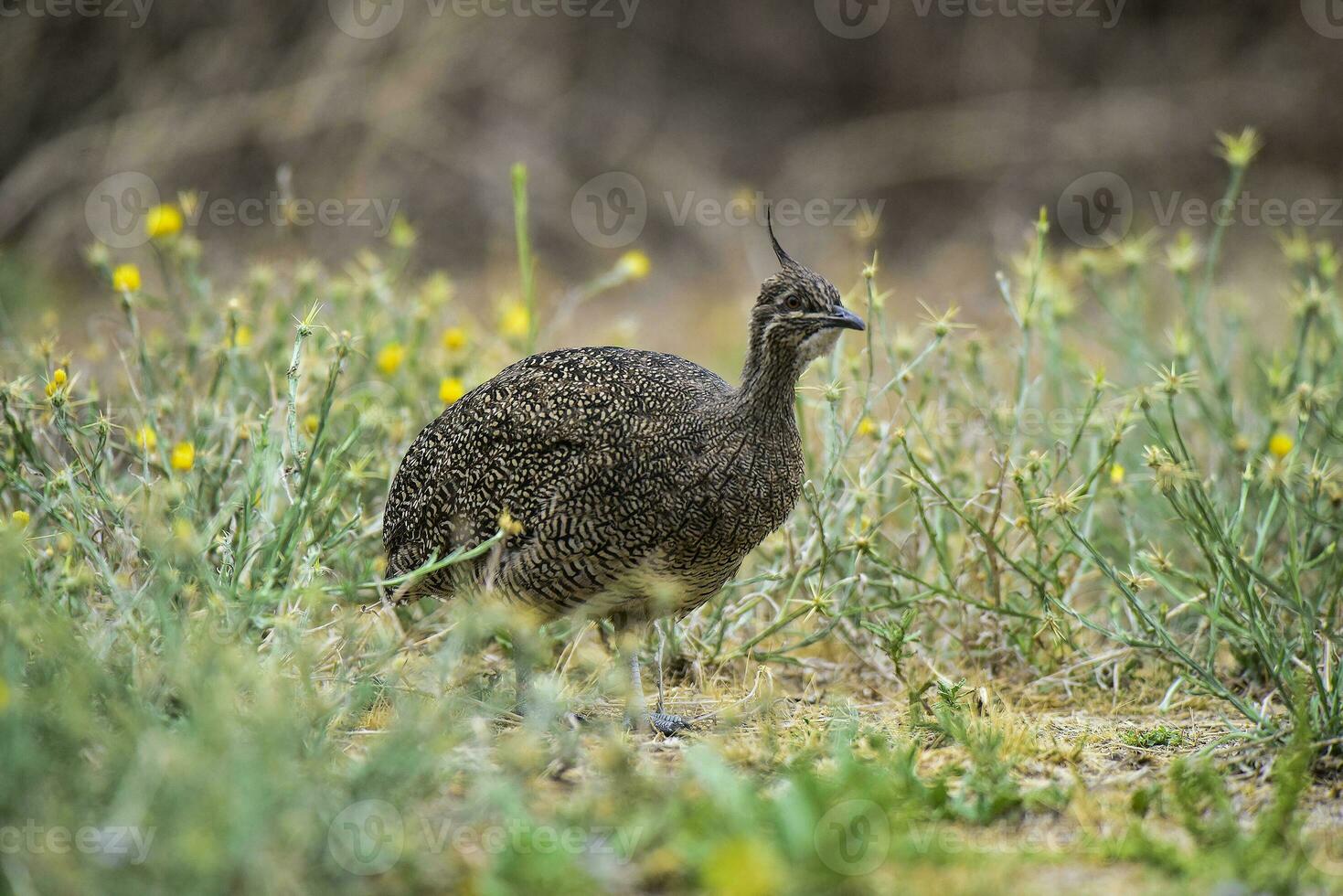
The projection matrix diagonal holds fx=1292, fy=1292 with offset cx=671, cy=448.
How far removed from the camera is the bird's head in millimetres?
3713

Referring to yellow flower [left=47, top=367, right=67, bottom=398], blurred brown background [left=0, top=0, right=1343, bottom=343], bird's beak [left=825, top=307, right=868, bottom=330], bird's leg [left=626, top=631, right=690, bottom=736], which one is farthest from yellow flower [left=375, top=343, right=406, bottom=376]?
blurred brown background [left=0, top=0, right=1343, bottom=343]

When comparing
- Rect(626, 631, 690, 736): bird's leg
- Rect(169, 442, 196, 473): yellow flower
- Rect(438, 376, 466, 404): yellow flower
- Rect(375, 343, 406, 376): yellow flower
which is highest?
Rect(375, 343, 406, 376): yellow flower

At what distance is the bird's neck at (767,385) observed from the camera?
12.3 feet

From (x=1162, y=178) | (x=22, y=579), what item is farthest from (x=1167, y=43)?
(x=22, y=579)

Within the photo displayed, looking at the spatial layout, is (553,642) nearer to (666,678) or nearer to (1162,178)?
(666,678)

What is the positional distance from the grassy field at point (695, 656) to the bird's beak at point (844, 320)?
1.22ft

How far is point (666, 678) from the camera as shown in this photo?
4574 mm

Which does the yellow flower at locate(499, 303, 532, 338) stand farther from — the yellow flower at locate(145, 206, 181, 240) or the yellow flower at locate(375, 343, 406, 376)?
the yellow flower at locate(145, 206, 181, 240)

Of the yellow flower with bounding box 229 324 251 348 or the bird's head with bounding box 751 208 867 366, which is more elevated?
the bird's head with bounding box 751 208 867 366

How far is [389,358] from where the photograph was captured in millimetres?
4863

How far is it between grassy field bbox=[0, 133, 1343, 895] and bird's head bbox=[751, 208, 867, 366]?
32 centimetres

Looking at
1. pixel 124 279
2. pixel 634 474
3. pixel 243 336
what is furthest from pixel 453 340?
pixel 634 474

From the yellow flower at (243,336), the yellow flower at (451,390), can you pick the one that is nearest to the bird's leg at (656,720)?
the yellow flower at (451,390)

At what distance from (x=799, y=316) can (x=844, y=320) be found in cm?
14
